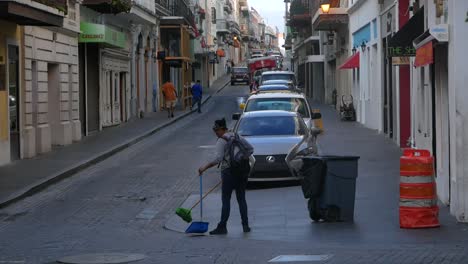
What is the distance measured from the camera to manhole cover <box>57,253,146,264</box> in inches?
455

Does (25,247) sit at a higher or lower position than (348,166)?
lower

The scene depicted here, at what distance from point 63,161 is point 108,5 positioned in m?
10.5

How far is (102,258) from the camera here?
11812mm

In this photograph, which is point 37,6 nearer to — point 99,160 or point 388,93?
point 99,160

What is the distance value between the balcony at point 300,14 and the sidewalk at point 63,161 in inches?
1114

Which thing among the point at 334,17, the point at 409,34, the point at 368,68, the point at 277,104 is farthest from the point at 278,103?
the point at 334,17

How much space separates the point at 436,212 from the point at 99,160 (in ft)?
45.4

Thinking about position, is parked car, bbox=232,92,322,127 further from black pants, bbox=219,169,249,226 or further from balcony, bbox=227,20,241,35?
balcony, bbox=227,20,241,35

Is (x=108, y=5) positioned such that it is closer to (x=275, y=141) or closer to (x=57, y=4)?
(x=57, y=4)

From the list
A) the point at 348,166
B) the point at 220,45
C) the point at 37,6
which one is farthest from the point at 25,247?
the point at 220,45

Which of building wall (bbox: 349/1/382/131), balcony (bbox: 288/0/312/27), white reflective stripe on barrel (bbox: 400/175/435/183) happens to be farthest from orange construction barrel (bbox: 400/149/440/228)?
balcony (bbox: 288/0/312/27)

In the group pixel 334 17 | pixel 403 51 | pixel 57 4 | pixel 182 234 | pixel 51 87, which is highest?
pixel 334 17

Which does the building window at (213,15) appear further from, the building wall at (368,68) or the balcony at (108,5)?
the balcony at (108,5)

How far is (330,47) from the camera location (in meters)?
52.8
